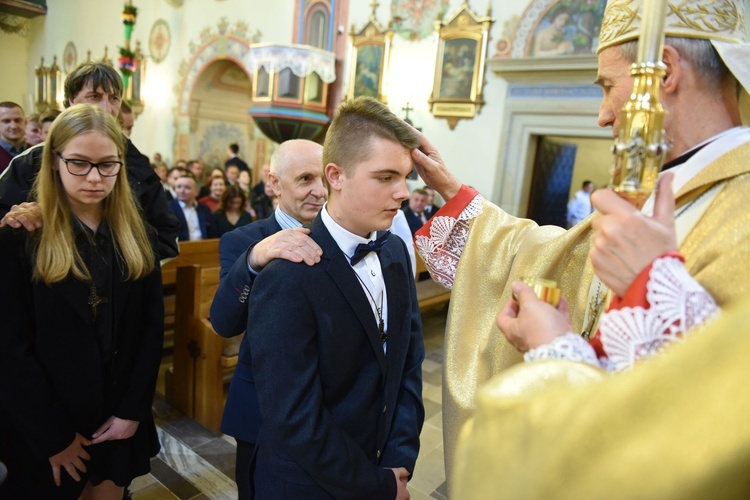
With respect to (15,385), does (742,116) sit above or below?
above

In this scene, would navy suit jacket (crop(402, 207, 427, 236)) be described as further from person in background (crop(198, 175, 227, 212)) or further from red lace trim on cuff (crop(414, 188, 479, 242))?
red lace trim on cuff (crop(414, 188, 479, 242))


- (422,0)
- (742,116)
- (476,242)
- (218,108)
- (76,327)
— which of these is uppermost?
(422,0)

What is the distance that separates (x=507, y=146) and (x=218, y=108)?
23.8ft

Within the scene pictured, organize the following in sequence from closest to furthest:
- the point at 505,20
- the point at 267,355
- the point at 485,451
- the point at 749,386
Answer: the point at 749,386 < the point at 485,451 < the point at 267,355 < the point at 505,20

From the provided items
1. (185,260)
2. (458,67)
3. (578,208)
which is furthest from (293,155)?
(578,208)

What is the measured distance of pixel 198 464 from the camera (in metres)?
2.70

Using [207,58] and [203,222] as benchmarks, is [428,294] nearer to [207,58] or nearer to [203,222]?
[203,222]

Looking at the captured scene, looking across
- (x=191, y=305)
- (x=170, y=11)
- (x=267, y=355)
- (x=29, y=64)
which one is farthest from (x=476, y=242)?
(x=29, y=64)

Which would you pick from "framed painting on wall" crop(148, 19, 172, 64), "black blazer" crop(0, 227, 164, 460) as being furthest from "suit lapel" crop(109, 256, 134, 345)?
"framed painting on wall" crop(148, 19, 172, 64)

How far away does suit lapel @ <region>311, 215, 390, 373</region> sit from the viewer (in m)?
1.30

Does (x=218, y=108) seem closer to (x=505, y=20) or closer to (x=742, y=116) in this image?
(x=505, y=20)

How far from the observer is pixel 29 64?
15906mm

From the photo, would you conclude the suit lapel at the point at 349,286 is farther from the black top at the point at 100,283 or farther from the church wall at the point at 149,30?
the church wall at the point at 149,30

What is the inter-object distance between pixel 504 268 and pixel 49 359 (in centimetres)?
148
